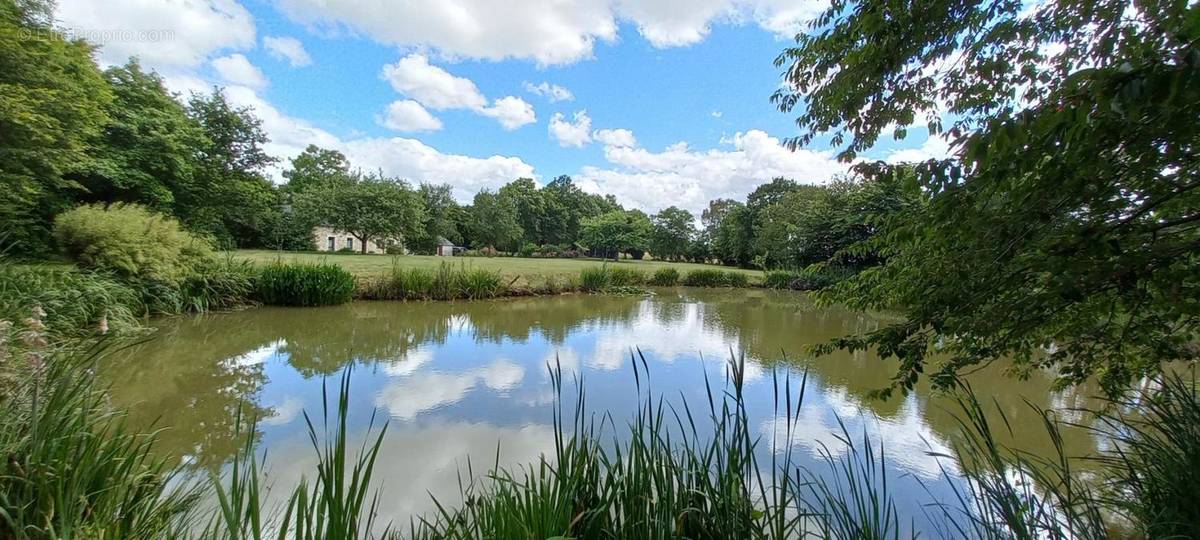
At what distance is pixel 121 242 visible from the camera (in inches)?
252

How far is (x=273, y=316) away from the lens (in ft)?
26.7

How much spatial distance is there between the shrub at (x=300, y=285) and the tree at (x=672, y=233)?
29.1m

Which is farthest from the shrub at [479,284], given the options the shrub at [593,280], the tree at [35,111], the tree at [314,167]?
the tree at [314,167]

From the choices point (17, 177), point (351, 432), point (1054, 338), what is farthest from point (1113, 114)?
point (17, 177)

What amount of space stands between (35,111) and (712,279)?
18421 millimetres

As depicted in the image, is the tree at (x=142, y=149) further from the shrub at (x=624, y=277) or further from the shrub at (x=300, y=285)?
the shrub at (x=624, y=277)

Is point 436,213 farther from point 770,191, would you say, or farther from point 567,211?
point 770,191

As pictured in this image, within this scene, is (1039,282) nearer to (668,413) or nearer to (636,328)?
(668,413)

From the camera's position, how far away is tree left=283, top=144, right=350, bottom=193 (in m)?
34.7

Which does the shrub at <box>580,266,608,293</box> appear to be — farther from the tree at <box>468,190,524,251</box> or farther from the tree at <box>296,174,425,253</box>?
the tree at <box>468,190,524,251</box>

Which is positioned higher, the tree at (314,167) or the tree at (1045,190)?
the tree at (314,167)

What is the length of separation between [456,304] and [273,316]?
3.59 metres

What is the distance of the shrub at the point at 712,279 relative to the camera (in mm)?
19641

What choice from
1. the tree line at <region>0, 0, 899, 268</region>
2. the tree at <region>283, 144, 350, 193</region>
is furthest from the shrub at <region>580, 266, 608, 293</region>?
the tree at <region>283, 144, 350, 193</region>
